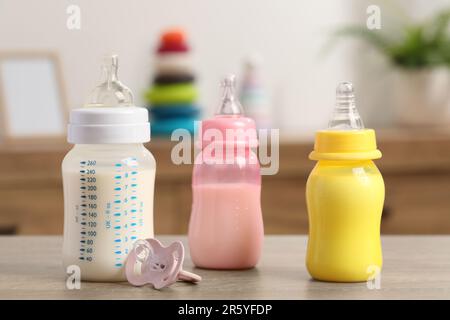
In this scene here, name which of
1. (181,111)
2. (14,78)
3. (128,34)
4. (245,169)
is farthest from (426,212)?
(245,169)

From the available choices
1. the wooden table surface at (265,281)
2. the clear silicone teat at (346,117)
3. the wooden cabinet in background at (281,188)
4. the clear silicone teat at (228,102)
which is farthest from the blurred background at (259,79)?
the clear silicone teat at (346,117)

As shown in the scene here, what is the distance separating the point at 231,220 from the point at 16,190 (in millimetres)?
1356

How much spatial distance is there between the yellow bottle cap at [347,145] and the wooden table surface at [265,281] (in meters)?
0.13

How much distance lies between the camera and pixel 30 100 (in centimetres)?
244

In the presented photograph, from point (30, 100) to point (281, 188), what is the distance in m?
0.79

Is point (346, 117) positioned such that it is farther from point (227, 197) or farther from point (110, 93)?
point (110, 93)

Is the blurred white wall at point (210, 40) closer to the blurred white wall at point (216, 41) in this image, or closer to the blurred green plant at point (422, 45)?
the blurred white wall at point (216, 41)

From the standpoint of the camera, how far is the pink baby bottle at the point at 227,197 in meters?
0.93

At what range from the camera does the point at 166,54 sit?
2393 mm

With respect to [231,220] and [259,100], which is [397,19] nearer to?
[259,100]

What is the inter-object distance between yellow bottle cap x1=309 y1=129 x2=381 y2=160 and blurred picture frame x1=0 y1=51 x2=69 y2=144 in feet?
5.25

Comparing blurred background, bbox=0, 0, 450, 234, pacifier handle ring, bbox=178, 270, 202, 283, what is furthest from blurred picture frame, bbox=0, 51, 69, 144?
pacifier handle ring, bbox=178, 270, 202, 283

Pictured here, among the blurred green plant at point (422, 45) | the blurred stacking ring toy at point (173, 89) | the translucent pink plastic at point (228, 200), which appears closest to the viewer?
the translucent pink plastic at point (228, 200)

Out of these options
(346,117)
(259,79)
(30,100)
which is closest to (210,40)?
(259,79)
